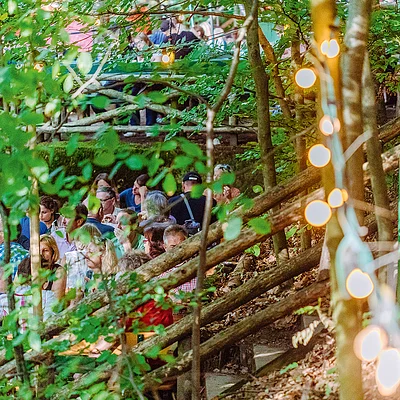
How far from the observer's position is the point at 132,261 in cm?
477

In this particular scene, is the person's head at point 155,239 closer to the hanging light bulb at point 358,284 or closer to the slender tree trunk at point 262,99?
the slender tree trunk at point 262,99

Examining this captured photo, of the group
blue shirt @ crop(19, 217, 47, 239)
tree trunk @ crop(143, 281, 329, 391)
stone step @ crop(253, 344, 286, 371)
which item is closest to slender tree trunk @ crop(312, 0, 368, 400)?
tree trunk @ crop(143, 281, 329, 391)

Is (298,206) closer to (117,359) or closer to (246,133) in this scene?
(117,359)

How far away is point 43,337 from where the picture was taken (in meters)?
4.10

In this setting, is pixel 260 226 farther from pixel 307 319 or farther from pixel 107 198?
pixel 107 198

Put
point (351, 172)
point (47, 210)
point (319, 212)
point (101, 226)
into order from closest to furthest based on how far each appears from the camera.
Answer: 1. point (351, 172)
2. point (319, 212)
3. point (101, 226)
4. point (47, 210)

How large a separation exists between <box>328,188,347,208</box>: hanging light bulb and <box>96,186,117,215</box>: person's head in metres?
5.29

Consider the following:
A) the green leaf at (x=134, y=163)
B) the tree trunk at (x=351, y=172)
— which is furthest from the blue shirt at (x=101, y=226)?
the tree trunk at (x=351, y=172)

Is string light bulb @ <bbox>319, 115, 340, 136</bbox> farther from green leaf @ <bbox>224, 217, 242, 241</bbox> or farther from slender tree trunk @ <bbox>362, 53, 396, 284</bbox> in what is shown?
slender tree trunk @ <bbox>362, 53, 396, 284</bbox>

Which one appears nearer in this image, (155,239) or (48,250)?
(48,250)

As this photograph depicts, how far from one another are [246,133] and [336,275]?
8.09 meters

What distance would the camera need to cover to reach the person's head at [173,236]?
5.38 metres

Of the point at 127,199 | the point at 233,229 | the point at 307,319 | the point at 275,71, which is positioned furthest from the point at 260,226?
the point at 127,199

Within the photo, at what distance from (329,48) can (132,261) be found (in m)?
2.79
